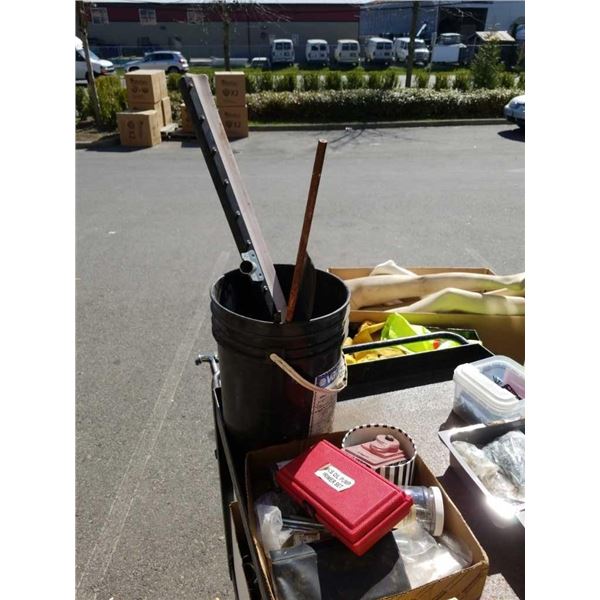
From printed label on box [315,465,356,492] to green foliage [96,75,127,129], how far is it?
12485mm

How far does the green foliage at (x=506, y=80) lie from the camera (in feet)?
47.4

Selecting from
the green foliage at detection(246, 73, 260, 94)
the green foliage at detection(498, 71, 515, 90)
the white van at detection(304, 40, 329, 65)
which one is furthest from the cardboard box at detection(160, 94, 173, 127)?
the white van at detection(304, 40, 329, 65)

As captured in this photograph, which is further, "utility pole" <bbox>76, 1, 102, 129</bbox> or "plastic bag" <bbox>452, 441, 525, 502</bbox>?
"utility pole" <bbox>76, 1, 102, 129</bbox>

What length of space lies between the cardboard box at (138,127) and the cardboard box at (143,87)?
0.79ft

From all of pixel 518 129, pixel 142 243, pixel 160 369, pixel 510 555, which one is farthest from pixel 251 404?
pixel 518 129

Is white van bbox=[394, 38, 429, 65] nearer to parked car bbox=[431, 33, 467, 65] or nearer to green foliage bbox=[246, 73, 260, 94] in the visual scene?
parked car bbox=[431, 33, 467, 65]

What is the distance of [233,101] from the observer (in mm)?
10852

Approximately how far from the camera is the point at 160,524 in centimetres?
227

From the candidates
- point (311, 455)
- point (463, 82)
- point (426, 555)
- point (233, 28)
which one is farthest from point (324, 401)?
point (233, 28)

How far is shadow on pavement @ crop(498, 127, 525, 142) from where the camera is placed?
10797mm

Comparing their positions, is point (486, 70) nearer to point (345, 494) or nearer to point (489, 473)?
point (489, 473)

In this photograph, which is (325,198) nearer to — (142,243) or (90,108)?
(142,243)

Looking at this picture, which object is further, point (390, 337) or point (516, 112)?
point (516, 112)

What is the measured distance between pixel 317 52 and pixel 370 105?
19856 mm
